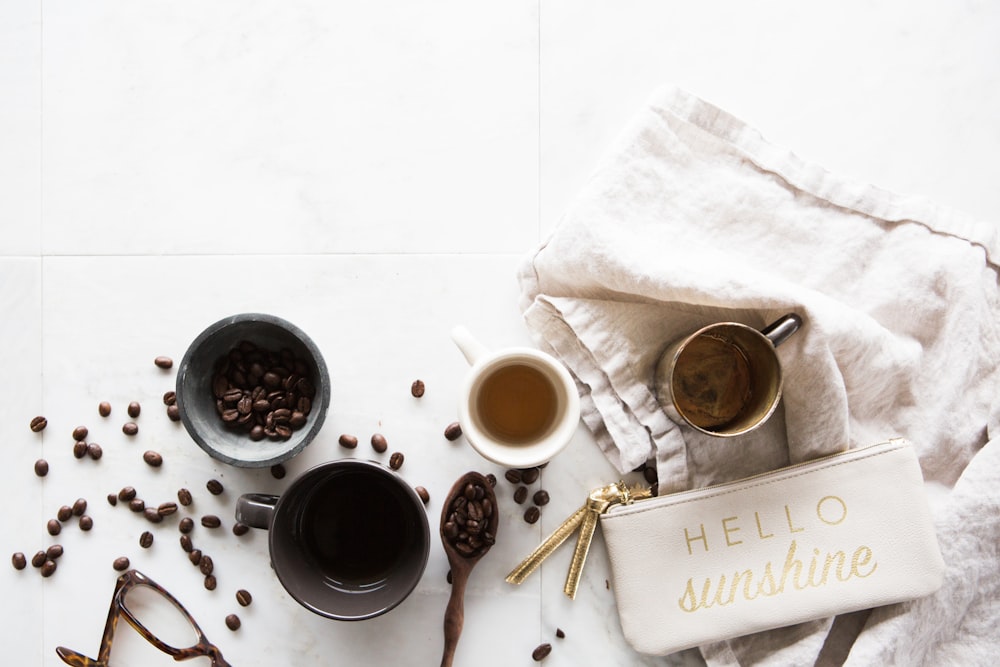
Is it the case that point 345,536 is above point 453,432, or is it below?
below

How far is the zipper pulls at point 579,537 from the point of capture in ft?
A: 3.02

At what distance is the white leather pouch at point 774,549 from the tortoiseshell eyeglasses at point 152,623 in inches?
23.5

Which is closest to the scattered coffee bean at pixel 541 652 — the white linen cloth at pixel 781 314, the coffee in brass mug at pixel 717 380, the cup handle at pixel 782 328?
the white linen cloth at pixel 781 314

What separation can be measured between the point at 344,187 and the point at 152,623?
0.69m

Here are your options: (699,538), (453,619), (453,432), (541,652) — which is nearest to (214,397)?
(453,432)

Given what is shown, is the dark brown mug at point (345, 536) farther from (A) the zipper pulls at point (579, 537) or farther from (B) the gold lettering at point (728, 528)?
(B) the gold lettering at point (728, 528)

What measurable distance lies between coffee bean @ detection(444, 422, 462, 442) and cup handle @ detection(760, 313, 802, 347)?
1.40 ft

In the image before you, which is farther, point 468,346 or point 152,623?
point 152,623

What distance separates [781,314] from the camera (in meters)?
0.86

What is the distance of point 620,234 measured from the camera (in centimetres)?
88

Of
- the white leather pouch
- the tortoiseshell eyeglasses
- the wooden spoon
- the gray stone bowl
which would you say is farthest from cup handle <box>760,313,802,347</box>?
the tortoiseshell eyeglasses

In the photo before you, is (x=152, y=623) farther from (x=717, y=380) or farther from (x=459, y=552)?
(x=717, y=380)

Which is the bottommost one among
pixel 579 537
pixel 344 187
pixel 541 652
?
pixel 541 652

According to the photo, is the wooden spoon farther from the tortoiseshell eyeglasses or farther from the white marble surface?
the tortoiseshell eyeglasses
